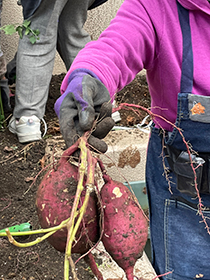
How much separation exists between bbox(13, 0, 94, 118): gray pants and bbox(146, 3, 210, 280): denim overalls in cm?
129

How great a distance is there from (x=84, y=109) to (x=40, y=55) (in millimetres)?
1681

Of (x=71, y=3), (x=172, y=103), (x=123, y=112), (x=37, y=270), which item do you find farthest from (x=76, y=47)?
(x=37, y=270)

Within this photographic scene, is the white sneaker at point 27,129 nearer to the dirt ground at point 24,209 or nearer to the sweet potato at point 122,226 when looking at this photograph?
the dirt ground at point 24,209

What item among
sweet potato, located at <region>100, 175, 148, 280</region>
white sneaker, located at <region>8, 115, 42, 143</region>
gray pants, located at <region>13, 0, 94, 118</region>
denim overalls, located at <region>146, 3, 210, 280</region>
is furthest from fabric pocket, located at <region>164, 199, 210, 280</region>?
gray pants, located at <region>13, 0, 94, 118</region>

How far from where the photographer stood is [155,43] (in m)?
1.18

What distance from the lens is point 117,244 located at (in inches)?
34.8

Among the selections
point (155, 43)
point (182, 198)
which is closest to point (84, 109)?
point (155, 43)

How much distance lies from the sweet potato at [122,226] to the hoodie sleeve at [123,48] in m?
0.36

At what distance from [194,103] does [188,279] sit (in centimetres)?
88

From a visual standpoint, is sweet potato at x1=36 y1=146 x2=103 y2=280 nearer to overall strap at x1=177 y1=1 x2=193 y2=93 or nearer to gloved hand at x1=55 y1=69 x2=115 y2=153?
gloved hand at x1=55 y1=69 x2=115 y2=153

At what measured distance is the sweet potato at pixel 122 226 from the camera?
89 cm

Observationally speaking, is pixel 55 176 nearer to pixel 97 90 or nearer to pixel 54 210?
pixel 54 210

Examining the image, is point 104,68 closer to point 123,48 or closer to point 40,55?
point 123,48

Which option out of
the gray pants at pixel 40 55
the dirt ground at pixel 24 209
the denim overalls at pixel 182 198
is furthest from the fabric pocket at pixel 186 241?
the gray pants at pixel 40 55
